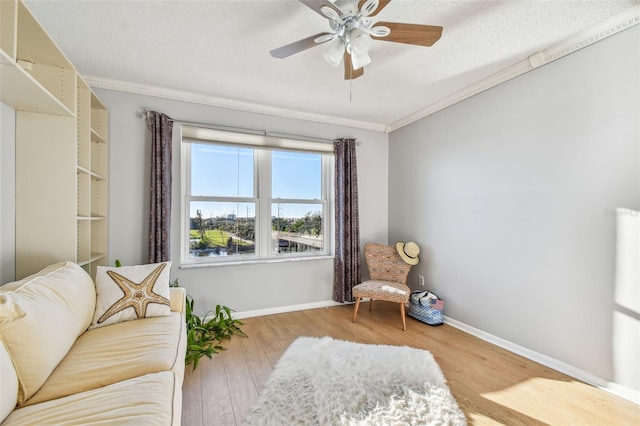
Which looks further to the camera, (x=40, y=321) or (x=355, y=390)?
(x=355, y=390)

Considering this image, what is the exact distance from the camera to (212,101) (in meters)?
3.02

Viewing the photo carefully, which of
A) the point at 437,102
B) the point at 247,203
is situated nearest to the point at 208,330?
the point at 247,203

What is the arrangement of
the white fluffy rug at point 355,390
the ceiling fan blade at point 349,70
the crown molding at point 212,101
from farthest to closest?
the crown molding at point 212,101
the ceiling fan blade at point 349,70
the white fluffy rug at point 355,390

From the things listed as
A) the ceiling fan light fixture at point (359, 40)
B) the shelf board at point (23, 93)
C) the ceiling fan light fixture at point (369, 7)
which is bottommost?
the shelf board at point (23, 93)

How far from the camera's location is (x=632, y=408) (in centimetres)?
170

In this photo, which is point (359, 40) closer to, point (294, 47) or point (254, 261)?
point (294, 47)

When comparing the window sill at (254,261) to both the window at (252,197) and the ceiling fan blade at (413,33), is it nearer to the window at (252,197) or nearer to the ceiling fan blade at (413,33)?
the window at (252,197)

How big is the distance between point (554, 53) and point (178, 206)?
3.62 m

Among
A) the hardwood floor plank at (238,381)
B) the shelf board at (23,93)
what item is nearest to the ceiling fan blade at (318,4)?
the shelf board at (23,93)

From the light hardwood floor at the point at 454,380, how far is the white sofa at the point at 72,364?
0.47m

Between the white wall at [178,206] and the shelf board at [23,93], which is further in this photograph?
the white wall at [178,206]

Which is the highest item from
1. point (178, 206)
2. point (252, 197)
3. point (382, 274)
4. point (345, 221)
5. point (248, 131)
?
point (248, 131)

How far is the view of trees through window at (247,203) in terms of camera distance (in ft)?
10.3

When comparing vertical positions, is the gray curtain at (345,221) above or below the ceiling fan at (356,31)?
below
